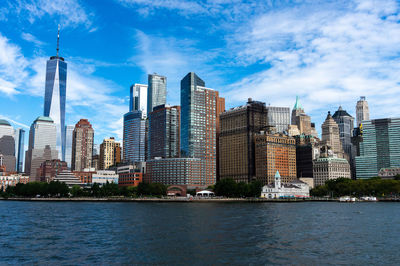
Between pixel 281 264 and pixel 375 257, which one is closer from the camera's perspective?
pixel 281 264

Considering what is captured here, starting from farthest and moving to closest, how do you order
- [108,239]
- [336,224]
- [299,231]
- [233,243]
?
[336,224] → [299,231] → [108,239] → [233,243]

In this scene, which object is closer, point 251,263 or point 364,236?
point 251,263

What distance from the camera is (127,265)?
5150cm

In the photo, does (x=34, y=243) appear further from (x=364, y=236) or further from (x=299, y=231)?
(x=364, y=236)

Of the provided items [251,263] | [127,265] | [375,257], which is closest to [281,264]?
[251,263]

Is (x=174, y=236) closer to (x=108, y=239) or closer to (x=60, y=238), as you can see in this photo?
(x=108, y=239)

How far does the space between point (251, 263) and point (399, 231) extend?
46.4 meters

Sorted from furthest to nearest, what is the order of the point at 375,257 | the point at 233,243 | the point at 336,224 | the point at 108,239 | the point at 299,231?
the point at 336,224, the point at 299,231, the point at 108,239, the point at 233,243, the point at 375,257

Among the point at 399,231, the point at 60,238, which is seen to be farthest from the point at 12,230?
the point at 399,231

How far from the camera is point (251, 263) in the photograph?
172 feet

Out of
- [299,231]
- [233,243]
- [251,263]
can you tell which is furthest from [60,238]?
[299,231]

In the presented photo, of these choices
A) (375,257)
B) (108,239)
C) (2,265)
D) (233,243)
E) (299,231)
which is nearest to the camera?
(2,265)

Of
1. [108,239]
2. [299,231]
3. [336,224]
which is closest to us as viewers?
[108,239]

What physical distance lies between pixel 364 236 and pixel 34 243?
60.0 m
